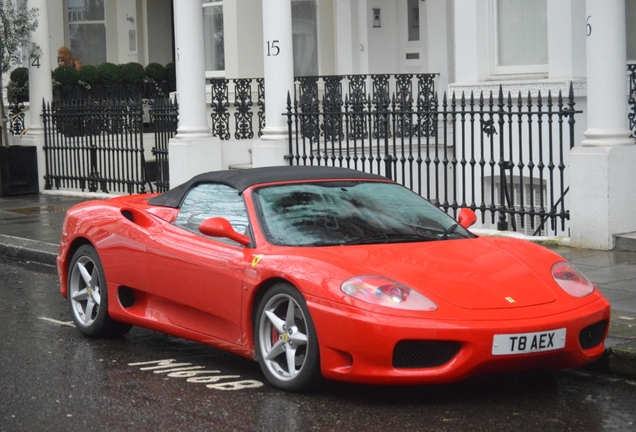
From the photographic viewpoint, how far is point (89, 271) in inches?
340

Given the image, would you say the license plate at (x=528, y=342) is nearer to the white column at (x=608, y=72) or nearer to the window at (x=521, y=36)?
the white column at (x=608, y=72)

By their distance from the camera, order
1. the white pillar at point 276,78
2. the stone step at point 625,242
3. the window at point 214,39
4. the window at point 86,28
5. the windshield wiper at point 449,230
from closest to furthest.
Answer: the windshield wiper at point 449,230 → the stone step at point 625,242 → the white pillar at point 276,78 → the window at point 214,39 → the window at point 86,28

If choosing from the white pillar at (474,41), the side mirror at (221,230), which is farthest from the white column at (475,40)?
the side mirror at (221,230)

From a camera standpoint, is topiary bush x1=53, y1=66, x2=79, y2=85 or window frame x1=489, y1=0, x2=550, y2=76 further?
topiary bush x1=53, y1=66, x2=79, y2=85

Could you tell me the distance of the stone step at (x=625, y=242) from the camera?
11367mm

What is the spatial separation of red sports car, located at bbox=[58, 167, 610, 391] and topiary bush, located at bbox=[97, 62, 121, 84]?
49.8 feet

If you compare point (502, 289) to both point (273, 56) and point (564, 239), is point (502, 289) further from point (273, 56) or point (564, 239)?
point (273, 56)

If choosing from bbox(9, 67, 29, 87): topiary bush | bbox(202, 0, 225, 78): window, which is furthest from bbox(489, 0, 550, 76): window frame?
bbox(9, 67, 29, 87): topiary bush

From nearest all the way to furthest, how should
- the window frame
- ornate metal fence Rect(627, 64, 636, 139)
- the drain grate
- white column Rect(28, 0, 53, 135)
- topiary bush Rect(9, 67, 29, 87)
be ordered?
ornate metal fence Rect(627, 64, 636, 139) < the window frame < the drain grate < white column Rect(28, 0, 53, 135) < topiary bush Rect(9, 67, 29, 87)

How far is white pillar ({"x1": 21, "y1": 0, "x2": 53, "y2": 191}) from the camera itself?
2053cm

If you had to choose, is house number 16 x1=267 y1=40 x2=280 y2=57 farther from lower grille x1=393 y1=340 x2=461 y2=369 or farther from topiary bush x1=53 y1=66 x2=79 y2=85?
lower grille x1=393 y1=340 x2=461 y2=369

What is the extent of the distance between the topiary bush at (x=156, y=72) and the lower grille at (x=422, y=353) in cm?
1927

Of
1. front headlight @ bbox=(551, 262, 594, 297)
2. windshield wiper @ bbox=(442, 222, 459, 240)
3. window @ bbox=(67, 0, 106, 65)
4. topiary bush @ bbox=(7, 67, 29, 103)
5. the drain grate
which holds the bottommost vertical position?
the drain grate

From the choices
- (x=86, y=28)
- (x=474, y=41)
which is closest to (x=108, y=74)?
(x=86, y=28)
